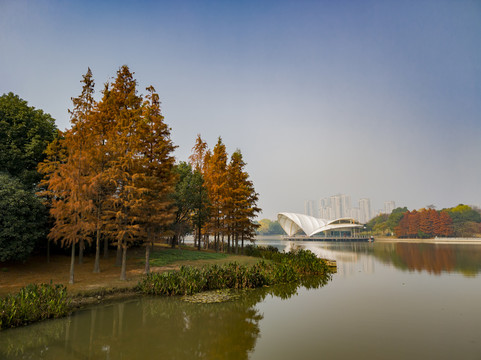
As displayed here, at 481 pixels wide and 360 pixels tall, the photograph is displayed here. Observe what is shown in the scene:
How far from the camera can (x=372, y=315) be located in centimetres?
1142

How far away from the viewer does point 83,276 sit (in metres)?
17.2

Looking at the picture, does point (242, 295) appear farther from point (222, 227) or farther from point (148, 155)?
point (222, 227)

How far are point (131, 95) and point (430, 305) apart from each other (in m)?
21.7

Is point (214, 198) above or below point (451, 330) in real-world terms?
above

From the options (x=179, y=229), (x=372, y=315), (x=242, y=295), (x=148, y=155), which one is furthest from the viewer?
(x=179, y=229)

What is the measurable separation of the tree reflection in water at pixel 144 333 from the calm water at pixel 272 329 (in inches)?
1.2

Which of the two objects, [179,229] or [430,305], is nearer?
[430,305]

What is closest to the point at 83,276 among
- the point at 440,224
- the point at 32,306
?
the point at 32,306

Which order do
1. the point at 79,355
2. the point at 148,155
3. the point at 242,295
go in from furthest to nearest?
the point at 148,155
the point at 242,295
the point at 79,355

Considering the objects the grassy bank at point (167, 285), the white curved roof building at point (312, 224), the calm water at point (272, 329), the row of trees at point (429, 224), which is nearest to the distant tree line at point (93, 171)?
the grassy bank at point (167, 285)

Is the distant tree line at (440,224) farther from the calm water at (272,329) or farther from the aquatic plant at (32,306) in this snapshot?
the aquatic plant at (32,306)

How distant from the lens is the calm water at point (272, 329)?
7969 mm

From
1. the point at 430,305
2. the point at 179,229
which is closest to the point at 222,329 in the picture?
the point at 430,305

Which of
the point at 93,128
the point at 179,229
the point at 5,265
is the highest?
the point at 93,128
